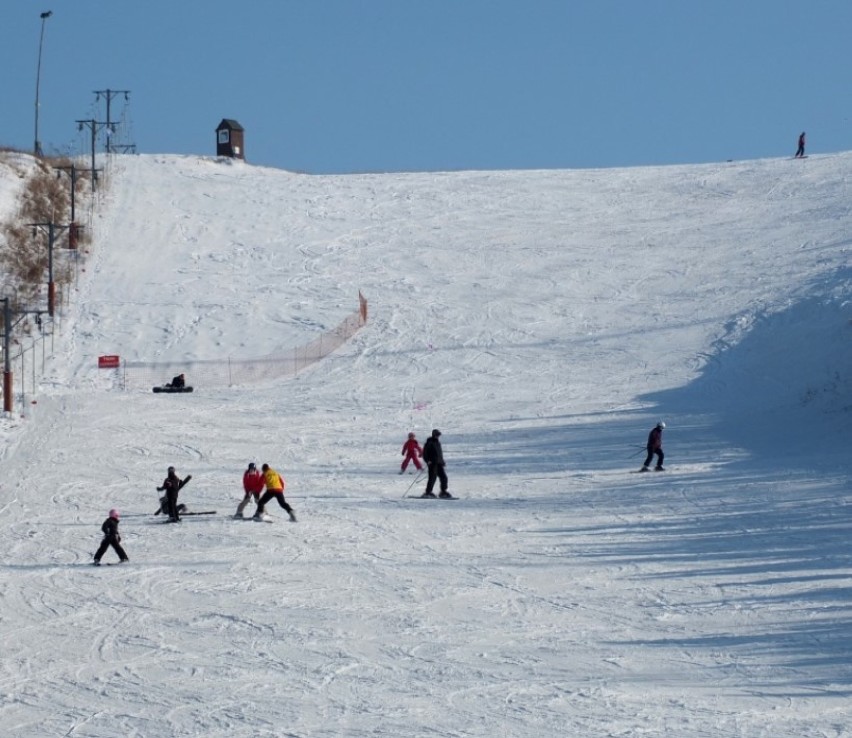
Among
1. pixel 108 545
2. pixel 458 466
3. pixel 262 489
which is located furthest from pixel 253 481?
pixel 458 466

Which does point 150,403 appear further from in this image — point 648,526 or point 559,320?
point 648,526

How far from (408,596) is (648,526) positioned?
4.81 metres

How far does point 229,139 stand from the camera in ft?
215

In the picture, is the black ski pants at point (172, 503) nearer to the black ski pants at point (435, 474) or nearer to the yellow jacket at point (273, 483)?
the yellow jacket at point (273, 483)

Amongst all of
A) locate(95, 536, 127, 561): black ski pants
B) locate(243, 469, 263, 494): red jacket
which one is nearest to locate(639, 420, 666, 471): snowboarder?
locate(243, 469, 263, 494): red jacket

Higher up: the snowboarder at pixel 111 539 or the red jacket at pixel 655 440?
the red jacket at pixel 655 440

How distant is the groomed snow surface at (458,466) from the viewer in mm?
12414

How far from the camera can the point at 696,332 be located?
36375 mm

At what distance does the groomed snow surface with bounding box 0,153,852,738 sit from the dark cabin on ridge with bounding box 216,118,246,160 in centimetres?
895

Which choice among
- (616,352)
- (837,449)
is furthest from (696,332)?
(837,449)

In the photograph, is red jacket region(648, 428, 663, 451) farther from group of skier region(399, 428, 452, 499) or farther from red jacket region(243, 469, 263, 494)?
red jacket region(243, 469, 263, 494)

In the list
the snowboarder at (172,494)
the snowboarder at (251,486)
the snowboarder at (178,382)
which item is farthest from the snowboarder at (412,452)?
the snowboarder at (178,382)

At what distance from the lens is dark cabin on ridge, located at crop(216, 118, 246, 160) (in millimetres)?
65250

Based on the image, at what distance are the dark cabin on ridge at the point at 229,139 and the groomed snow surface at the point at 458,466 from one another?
8952 millimetres
